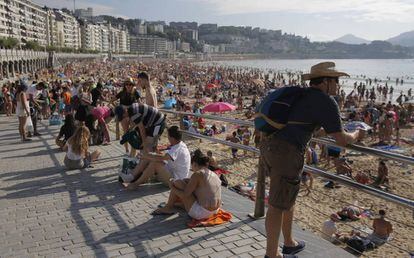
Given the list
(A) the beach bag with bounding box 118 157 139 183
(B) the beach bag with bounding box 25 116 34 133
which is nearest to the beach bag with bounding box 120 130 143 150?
(A) the beach bag with bounding box 118 157 139 183

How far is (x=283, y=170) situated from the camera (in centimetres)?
291

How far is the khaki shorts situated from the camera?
2902 millimetres

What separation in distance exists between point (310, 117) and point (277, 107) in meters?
0.25

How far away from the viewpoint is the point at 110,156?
7883 mm

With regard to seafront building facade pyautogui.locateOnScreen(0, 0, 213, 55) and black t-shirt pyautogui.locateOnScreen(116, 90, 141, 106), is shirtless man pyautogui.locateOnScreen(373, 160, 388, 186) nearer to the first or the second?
black t-shirt pyautogui.locateOnScreen(116, 90, 141, 106)

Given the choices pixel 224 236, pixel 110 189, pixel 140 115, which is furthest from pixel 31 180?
pixel 224 236

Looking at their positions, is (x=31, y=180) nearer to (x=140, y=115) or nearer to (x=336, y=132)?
(x=140, y=115)

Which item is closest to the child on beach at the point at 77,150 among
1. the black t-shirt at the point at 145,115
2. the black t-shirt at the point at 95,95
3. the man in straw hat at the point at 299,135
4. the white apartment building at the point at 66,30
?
the black t-shirt at the point at 145,115

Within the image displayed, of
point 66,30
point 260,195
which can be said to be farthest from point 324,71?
point 66,30

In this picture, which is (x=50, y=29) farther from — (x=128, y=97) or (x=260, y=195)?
(x=260, y=195)

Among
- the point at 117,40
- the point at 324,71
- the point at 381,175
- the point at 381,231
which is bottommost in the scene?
the point at 381,175

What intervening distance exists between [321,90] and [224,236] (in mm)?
1843

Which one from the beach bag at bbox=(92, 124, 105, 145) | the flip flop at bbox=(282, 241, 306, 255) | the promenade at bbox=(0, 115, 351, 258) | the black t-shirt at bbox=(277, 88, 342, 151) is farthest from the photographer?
the beach bag at bbox=(92, 124, 105, 145)

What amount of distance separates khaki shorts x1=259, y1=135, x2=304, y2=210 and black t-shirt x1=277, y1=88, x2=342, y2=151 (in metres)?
0.06
